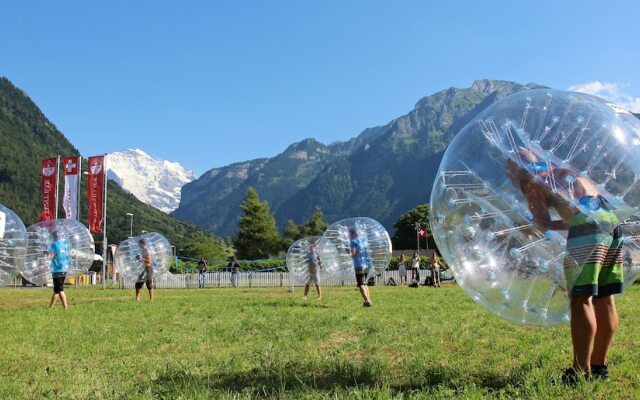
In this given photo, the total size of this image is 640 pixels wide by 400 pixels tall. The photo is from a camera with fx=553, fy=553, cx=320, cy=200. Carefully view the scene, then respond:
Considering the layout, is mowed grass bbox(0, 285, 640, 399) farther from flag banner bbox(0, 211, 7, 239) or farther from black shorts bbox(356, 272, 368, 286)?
black shorts bbox(356, 272, 368, 286)

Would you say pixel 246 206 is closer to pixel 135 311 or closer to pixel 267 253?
pixel 267 253

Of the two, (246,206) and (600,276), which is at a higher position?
(246,206)

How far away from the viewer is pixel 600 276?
415 centimetres

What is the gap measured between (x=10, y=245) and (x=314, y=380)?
9.13 m

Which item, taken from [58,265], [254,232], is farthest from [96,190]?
[254,232]

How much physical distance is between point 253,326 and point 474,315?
3.80 m

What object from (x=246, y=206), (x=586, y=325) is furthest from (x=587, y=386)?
(x=246, y=206)

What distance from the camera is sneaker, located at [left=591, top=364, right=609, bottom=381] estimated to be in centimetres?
419

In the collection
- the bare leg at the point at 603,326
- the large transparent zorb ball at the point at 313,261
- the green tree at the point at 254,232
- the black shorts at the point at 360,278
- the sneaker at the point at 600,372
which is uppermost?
the green tree at the point at 254,232

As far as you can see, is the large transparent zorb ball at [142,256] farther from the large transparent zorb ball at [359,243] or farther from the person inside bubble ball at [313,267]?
the large transparent zorb ball at [359,243]

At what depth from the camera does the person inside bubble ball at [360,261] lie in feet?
39.7

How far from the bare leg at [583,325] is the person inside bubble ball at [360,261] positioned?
7829 mm

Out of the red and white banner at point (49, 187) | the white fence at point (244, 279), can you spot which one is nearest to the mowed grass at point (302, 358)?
the white fence at point (244, 279)

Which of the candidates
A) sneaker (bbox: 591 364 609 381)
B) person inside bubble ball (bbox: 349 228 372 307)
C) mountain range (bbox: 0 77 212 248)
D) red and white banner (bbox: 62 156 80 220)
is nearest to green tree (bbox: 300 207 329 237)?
mountain range (bbox: 0 77 212 248)
